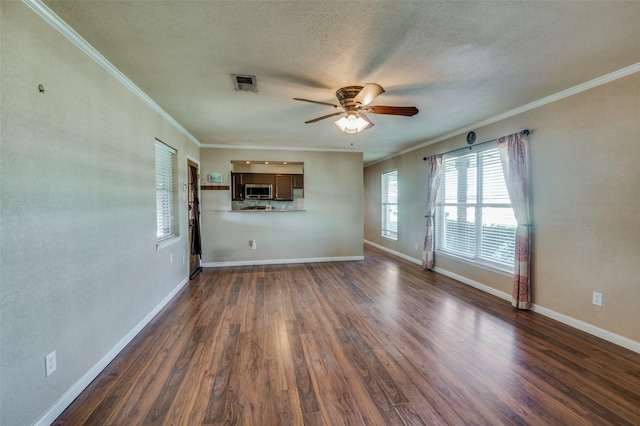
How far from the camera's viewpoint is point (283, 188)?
5.88m

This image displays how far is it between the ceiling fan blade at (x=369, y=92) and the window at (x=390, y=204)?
4484 millimetres

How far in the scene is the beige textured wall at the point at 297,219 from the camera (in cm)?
555

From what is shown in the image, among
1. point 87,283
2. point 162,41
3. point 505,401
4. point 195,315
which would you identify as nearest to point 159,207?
point 195,315

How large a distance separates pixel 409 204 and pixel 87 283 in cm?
550

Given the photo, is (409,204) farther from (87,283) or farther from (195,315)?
(87,283)

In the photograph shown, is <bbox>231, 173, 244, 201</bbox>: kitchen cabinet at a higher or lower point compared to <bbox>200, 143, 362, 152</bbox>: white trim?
lower

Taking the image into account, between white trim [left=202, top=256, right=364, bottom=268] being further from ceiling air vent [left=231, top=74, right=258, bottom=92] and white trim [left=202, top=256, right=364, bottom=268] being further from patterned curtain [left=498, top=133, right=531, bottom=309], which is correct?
ceiling air vent [left=231, top=74, right=258, bottom=92]

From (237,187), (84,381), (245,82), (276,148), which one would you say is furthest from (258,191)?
(84,381)

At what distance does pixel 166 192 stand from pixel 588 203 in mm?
5099

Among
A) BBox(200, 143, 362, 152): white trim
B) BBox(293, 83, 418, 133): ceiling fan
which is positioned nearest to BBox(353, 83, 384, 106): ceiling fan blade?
BBox(293, 83, 418, 133): ceiling fan

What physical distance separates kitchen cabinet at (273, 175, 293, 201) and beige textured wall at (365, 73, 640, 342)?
390cm

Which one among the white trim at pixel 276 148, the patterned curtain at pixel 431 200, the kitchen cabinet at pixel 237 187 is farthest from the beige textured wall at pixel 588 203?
the kitchen cabinet at pixel 237 187

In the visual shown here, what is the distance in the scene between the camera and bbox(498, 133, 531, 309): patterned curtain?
3291 millimetres

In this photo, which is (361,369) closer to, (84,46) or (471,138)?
(84,46)
